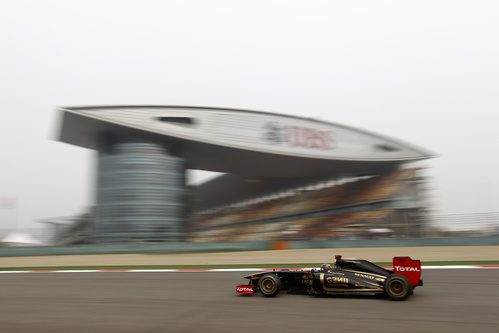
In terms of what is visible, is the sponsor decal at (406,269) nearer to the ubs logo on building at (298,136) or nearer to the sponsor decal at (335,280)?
the sponsor decal at (335,280)

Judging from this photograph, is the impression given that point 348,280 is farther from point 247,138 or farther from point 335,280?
point 247,138

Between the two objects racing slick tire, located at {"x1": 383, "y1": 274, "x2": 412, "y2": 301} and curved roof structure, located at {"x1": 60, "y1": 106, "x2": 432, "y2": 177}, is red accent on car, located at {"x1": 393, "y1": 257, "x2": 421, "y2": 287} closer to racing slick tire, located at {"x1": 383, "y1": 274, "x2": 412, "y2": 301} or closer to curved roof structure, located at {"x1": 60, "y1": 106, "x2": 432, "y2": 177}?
racing slick tire, located at {"x1": 383, "y1": 274, "x2": 412, "y2": 301}

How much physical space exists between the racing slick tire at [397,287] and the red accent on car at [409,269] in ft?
0.78

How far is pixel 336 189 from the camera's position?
39062 mm

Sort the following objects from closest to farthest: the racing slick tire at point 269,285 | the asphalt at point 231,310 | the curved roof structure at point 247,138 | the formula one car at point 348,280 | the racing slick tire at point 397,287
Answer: the asphalt at point 231,310 < the racing slick tire at point 397,287 < the formula one car at point 348,280 < the racing slick tire at point 269,285 < the curved roof structure at point 247,138

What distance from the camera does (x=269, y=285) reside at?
23.1 ft

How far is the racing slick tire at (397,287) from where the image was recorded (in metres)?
6.32

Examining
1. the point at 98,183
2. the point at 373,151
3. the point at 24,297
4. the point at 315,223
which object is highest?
the point at 373,151

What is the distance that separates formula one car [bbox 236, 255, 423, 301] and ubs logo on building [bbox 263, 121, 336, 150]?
990 inches

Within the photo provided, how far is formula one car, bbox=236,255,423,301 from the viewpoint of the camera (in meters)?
6.46

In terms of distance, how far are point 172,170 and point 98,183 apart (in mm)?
5123

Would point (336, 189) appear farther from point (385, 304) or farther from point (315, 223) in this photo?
point (385, 304)

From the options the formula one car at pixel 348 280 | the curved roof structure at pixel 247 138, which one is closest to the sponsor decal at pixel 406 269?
the formula one car at pixel 348 280

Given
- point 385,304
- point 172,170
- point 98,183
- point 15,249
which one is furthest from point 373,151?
point 385,304
